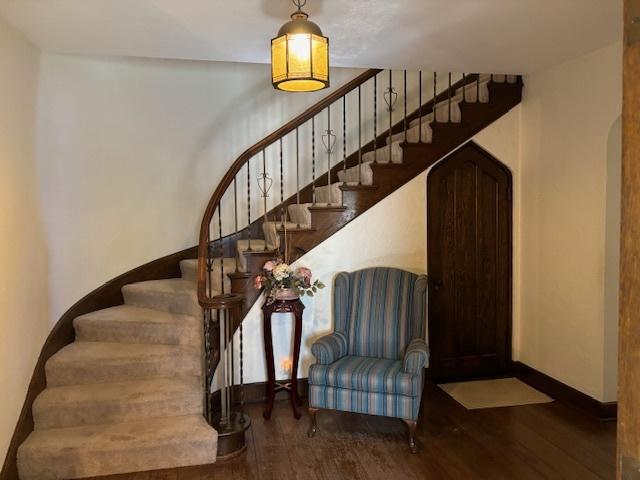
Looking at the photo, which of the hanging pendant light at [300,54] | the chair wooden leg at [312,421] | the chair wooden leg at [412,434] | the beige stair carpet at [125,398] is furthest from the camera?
the chair wooden leg at [312,421]

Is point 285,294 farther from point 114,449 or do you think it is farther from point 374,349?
point 114,449

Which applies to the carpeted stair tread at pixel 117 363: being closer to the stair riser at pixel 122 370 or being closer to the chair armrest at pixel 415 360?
the stair riser at pixel 122 370

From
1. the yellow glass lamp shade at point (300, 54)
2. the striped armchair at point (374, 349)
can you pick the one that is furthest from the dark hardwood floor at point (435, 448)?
the yellow glass lamp shade at point (300, 54)

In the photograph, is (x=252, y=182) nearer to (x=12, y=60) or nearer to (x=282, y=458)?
(x=12, y=60)

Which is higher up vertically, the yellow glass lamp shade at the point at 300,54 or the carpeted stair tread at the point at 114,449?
the yellow glass lamp shade at the point at 300,54

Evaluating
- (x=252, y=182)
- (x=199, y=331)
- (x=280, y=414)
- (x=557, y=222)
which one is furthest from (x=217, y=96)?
(x=557, y=222)

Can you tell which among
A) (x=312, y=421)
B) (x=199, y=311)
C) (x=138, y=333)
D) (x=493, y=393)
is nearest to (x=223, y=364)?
(x=199, y=311)

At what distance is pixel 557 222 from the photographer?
401 cm

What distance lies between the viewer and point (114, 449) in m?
2.99

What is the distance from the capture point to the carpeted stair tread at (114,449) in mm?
2934

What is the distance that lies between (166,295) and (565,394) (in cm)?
329

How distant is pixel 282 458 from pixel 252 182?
8.75 feet

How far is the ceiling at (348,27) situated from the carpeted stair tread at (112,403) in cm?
229

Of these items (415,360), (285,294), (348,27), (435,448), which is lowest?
(435,448)
